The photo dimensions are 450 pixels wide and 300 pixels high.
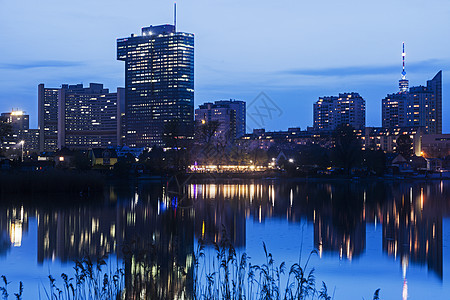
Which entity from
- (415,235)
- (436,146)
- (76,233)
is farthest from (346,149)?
(436,146)

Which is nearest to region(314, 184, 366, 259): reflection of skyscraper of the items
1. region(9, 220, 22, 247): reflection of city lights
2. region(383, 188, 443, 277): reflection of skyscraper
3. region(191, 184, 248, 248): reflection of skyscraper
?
region(383, 188, 443, 277): reflection of skyscraper

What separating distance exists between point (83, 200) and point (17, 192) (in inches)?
277

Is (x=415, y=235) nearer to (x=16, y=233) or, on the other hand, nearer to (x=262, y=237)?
(x=262, y=237)

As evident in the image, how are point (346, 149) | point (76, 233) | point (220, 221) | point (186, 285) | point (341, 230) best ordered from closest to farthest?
point (186, 285) < point (76, 233) < point (341, 230) < point (220, 221) < point (346, 149)

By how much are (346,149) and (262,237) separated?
72571 millimetres

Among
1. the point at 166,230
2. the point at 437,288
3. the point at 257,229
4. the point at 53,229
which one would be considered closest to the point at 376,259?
the point at 437,288

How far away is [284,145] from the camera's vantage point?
16212 cm

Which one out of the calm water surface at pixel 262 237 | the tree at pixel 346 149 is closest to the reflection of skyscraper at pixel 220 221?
the calm water surface at pixel 262 237

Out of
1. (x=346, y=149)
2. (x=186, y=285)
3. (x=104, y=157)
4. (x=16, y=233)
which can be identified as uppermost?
(x=346, y=149)

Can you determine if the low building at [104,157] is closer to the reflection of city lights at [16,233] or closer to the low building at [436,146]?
the reflection of city lights at [16,233]

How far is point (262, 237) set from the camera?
2083 cm

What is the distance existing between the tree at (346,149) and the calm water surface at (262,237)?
5509 centimetres

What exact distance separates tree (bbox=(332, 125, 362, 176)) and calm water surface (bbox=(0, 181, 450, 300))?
181 feet

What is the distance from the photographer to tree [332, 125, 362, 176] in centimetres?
8962
